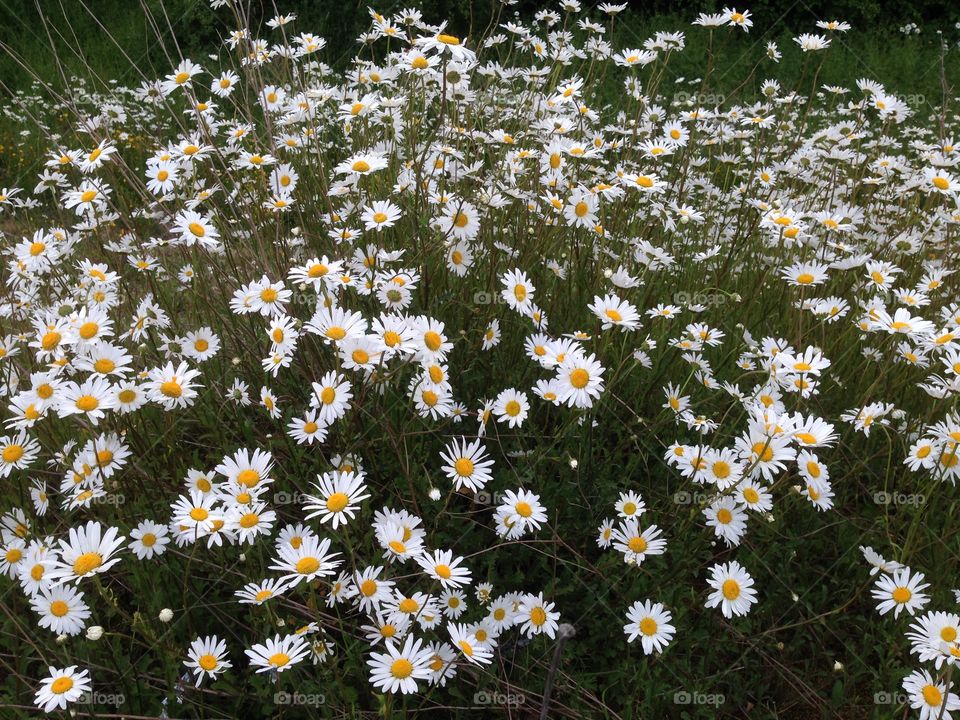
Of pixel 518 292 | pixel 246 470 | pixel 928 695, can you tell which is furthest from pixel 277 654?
pixel 928 695

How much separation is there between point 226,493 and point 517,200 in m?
2.02

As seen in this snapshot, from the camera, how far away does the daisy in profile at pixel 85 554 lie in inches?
68.4

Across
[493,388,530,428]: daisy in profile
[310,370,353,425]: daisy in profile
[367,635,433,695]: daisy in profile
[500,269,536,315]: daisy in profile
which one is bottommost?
[367,635,433,695]: daisy in profile

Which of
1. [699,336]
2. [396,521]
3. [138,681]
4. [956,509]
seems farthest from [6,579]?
[956,509]

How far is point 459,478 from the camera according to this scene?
7.08 ft

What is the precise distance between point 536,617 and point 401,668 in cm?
50

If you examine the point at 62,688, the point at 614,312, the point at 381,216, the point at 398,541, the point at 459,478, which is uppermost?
the point at 381,216

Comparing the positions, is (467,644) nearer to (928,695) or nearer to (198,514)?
(198,514)

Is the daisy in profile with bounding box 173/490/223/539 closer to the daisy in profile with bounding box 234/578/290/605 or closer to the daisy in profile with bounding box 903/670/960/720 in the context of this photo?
the daisy in profile with bounding box 234/578/290/605

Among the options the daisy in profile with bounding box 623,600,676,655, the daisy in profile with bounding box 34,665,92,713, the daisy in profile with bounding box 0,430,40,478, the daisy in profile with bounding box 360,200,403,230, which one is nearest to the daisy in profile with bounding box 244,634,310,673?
the daisy in profile with bounding box 34,665,92,713

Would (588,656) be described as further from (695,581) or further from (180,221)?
(180,221)

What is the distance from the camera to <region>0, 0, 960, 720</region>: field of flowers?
6.39ft

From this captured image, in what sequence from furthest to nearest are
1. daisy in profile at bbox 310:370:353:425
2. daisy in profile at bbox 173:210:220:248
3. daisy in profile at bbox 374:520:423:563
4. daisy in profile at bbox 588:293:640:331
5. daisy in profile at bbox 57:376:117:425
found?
daisy in profile at bbox 173:210:220:248 < daisy in profile at bbox 588:293:640:331 < daisy in profile at bbox 310:370:353:425 < daisy in profile at bbox 57:376:117:425 < daisy in profile at bbox 374:520:423:563

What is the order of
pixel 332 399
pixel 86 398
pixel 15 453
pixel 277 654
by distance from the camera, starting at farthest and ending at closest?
pixel 15 453 < pixel 332 399 < pixel 86 398 < pixel 277 654
